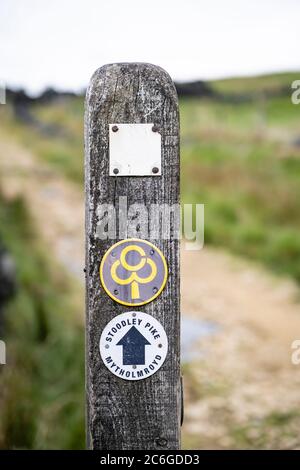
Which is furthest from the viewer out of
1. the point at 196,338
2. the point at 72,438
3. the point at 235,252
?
the point at 235,252

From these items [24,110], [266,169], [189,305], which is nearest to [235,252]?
[189,305]

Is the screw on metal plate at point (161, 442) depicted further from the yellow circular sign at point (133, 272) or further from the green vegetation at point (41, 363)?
the green vegetation at point (41, 363)

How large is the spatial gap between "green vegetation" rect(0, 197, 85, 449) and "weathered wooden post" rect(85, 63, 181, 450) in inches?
76.1

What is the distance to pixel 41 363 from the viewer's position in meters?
4.68

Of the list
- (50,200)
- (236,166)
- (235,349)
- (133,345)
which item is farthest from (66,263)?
(133,345)

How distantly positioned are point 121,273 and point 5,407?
234cm

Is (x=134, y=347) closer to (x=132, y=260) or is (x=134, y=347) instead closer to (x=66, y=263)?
(x=132, y=260)

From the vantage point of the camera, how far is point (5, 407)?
366 centimetres

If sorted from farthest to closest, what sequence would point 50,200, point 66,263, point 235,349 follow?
point 50,200, point 66,263, point 235,349

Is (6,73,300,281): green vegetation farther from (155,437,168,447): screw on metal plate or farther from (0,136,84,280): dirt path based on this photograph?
(155,437,168,447): screw on metal plate

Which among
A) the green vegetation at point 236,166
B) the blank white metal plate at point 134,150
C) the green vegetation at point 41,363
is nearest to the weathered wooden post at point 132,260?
the blank white metal plate at point 134,150

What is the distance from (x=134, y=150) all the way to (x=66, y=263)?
719 cm

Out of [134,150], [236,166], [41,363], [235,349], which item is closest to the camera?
[134,150]
